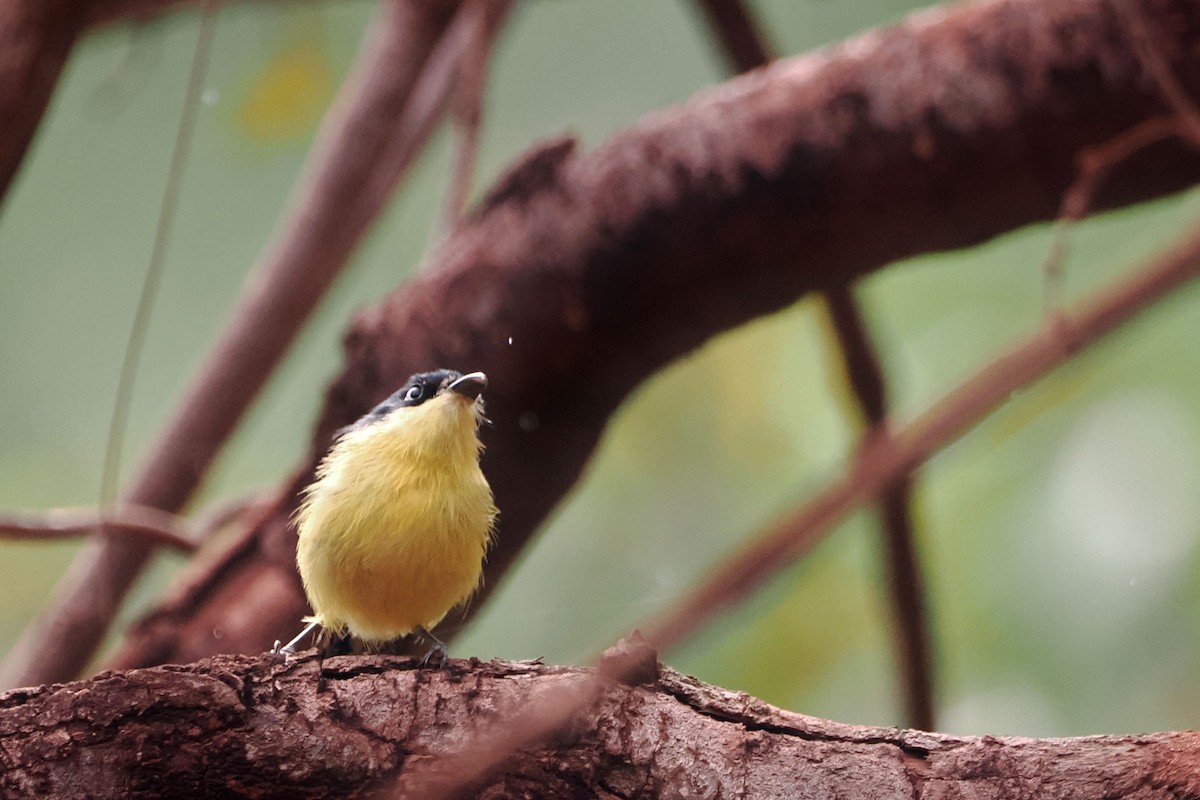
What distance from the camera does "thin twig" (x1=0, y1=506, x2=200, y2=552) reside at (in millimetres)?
3080

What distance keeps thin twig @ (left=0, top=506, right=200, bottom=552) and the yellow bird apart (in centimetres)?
76

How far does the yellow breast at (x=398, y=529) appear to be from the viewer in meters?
2.45

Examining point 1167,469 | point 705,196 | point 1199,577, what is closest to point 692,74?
point 705,196

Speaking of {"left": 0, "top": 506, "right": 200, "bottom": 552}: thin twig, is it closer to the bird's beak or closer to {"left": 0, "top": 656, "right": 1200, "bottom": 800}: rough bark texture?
the bird's beak

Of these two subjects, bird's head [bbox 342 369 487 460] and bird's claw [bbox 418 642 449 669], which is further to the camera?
bird's head [bbox 342 369 487 460]

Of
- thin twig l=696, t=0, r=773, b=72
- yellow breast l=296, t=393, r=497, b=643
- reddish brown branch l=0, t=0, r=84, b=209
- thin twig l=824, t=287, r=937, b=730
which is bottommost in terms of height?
yellow breast l=296, t=393, r=497, b=643

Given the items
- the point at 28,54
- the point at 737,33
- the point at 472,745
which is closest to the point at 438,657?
the point at 472,745

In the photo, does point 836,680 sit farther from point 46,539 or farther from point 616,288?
point 46,539

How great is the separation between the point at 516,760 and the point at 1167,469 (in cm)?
230

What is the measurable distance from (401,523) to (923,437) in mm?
1918

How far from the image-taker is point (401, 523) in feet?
8.16

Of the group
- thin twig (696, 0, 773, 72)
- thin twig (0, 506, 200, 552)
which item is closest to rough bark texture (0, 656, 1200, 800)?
thin twig (0, 506, 200, 552)

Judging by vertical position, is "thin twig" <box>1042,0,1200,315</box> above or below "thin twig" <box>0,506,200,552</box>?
above

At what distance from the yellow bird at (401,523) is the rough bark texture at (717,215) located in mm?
435
